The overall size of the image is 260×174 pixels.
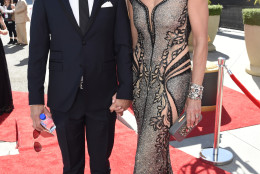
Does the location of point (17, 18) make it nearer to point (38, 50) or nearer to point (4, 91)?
point (4, 91)

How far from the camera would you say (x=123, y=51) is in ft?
7.57

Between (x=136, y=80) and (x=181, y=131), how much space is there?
506mm

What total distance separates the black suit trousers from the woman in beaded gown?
0.28m

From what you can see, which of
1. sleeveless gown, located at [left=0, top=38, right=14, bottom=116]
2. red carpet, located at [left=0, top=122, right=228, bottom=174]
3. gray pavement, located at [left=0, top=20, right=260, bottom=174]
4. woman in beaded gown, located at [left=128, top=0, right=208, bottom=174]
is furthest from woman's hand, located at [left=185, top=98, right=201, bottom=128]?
sleeveless gown, located at [left=0, top=38, right=14, bottom=116]

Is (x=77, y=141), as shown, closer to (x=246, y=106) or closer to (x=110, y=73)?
(x=110, y=73)

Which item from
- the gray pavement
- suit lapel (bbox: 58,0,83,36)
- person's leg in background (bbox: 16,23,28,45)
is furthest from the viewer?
person's leg in background (bbox: 16,23,28,45)

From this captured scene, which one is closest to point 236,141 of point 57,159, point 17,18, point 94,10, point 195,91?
point 57,159

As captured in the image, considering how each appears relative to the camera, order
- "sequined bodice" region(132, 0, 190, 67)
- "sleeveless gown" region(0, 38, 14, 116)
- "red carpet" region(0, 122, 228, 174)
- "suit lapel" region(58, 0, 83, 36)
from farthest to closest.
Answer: "sleeveless gown" region(0, 38, 14, 116)
"red carpet" region(0, 122, 228, 174)
"sequined bodice" region(132, 0, 190, 67)
"suit lapel" region(58, 0, 83, 36)

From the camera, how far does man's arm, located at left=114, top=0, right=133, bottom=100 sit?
7.50 feet

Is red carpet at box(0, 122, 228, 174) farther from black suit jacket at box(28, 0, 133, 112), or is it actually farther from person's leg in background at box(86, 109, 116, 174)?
black suit jacket at box(28, 0, 133, 112)

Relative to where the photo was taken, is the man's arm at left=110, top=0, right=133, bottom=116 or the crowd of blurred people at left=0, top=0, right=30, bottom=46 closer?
the man's arm at left=110, top=0, right=133, bottom=116

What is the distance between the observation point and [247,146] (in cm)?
439

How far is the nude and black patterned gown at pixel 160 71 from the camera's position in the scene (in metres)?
2.29

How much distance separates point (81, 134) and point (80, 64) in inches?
22.1
